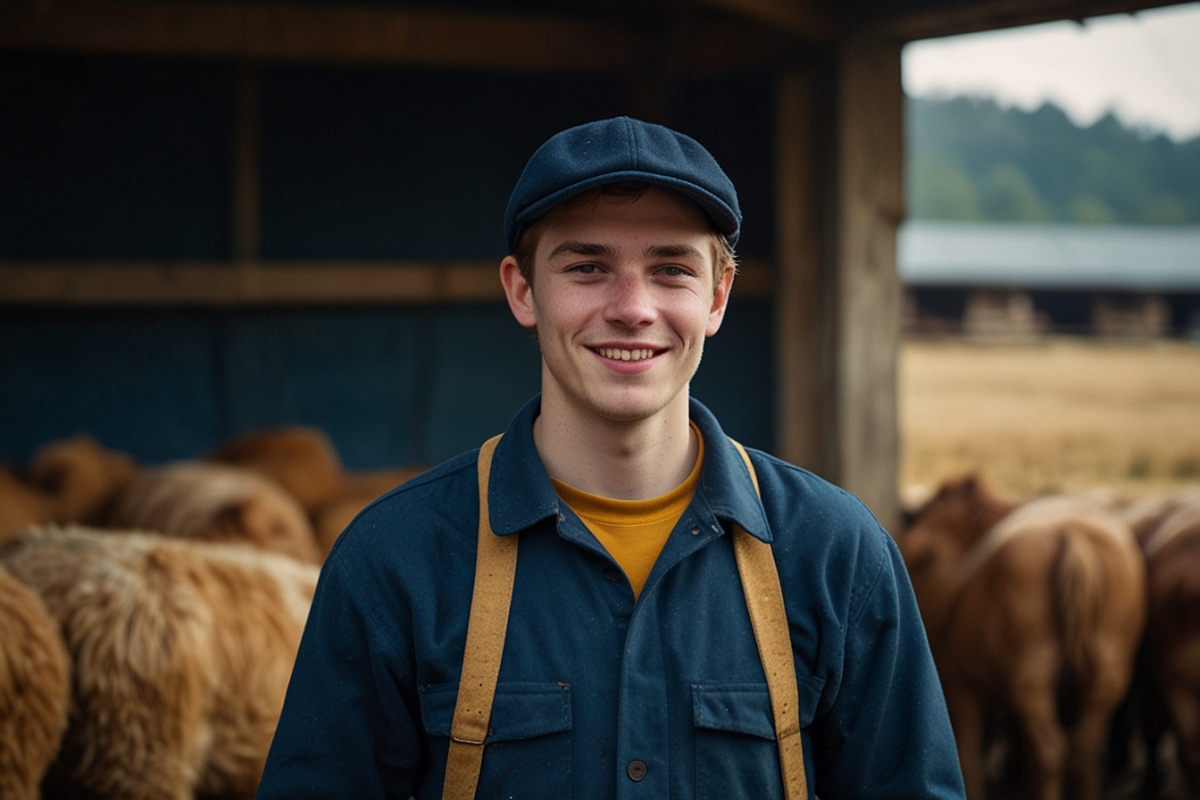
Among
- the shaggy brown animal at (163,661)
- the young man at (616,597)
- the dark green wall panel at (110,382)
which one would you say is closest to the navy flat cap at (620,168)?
the young man at (616,597)

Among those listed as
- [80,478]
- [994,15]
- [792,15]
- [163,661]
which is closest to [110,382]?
[80,478]

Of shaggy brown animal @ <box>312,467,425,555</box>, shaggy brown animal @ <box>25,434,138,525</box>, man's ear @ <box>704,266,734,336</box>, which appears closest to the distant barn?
shaggy brown animal @ <box>312,467,425,555</box>

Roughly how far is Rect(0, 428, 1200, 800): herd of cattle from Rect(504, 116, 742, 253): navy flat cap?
2156mm

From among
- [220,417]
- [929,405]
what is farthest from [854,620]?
[929,405]

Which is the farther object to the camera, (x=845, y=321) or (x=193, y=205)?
(x=193, y=205)

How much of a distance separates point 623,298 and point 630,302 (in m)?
0.01

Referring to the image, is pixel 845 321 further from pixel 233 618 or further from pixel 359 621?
pixel 359 621

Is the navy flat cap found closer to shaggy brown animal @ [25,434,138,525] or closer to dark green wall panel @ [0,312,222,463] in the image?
shaggy brown animal @ [25,434,138,525]

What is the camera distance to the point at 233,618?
3.46m

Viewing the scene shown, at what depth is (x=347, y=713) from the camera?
5.57ft

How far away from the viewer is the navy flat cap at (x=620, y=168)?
1681 millimetres

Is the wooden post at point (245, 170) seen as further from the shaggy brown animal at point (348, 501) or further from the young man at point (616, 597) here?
the young man at point (616, 597)

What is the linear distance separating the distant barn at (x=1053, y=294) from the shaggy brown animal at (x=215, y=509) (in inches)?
541

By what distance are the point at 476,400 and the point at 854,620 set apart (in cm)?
484
